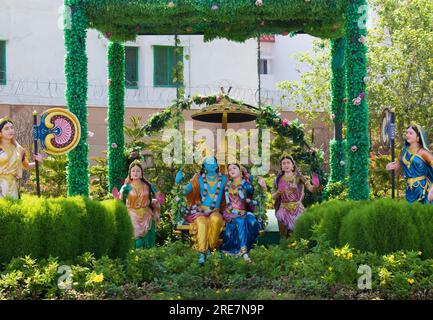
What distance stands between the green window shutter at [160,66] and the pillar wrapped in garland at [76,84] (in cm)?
978

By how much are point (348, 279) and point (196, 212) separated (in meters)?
3.10

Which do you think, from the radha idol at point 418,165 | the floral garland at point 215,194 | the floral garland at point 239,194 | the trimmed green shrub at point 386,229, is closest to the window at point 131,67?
the floral garland at point 215,194

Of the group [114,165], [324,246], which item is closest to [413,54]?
[114,165]

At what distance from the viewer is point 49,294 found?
21.1 ft

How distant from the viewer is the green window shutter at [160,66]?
65.7ft

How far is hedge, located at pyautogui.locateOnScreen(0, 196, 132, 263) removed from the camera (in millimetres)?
6980

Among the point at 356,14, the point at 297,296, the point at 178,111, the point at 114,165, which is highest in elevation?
the point at 356,14

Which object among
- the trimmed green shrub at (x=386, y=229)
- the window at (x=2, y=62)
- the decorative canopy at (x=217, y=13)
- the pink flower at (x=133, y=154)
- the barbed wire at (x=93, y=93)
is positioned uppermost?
the window at (x=2, y=62)

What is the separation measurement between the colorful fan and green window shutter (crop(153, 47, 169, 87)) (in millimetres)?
10590

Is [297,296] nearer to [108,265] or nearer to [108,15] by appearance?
[108,265]

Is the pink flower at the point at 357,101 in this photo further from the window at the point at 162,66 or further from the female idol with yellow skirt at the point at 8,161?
the window at the point at 162,66

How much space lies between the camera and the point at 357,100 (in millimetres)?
10055

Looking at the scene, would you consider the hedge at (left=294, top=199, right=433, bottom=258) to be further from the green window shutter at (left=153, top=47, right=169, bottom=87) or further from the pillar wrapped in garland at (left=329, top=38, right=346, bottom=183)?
the green window shutter at (left=153, top=47, right=169, bottom=87)

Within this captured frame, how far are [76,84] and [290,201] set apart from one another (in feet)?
12.1
